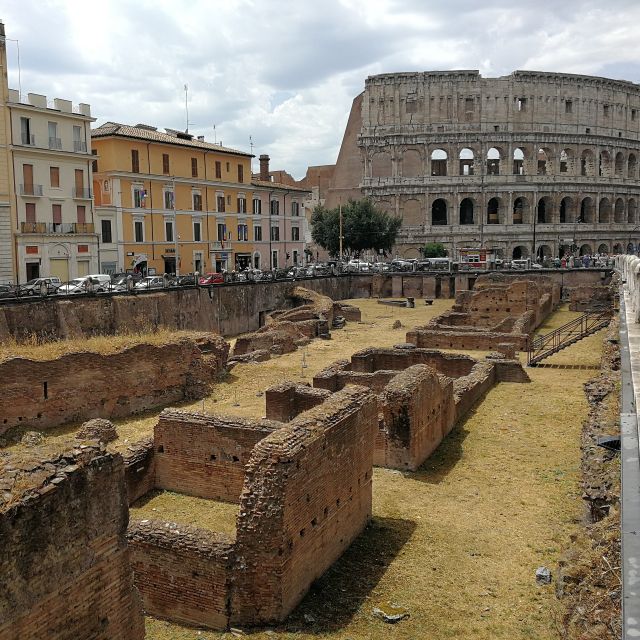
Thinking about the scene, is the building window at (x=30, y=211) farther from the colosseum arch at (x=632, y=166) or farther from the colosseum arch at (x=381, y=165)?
the colosseum arch at (x=632, y=166)

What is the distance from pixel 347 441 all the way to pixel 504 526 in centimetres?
336

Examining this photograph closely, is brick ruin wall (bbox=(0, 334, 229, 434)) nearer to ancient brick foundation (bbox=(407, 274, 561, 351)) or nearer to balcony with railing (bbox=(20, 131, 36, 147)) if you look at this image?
ancient brick foundation (bbox=(407, 274, 561, 351))

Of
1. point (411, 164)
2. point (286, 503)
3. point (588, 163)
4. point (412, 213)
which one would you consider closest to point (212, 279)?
point (286, 503)

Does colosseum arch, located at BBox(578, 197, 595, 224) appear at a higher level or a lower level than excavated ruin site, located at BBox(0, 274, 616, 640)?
higher

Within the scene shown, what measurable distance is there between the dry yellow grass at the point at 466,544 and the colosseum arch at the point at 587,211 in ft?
221

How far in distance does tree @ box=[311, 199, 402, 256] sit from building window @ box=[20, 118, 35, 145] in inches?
1372

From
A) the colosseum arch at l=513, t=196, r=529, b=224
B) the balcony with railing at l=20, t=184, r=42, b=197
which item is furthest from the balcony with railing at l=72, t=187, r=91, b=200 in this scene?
the colosseum arch at l=513, t=196, r=529, b=224

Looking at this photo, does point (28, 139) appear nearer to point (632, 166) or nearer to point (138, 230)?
point (138, 230)

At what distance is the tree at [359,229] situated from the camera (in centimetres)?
6888

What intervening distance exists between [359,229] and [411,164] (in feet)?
66.2

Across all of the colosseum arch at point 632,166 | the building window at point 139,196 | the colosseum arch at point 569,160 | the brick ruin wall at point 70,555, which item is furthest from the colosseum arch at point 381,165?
the brick ruin wall at point 70,555

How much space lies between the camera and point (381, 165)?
8319cm

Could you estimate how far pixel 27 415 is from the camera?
18.2m

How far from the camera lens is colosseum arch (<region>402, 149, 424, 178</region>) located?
83.2 m
